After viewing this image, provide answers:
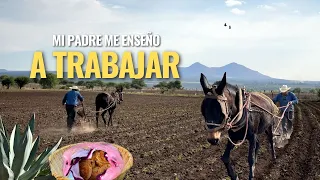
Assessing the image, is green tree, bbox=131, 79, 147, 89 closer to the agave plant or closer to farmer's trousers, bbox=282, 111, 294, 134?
farmer's trousers, bbox=282, 111, 294, 134

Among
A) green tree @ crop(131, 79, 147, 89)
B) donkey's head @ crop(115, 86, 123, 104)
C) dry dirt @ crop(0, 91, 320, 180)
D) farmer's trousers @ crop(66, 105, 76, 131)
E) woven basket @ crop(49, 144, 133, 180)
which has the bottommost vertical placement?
green tree @ crop(131, 79, 147, 89)

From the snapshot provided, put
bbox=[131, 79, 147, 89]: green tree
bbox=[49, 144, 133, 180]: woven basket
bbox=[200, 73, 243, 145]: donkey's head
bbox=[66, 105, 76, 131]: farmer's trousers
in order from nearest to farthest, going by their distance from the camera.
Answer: bbox=[49, 144, 133, 180]: woven basket
bbox=[200, 73, 243, 145]: donkey's head
bbox=[66, 105, 76, 131]: farmer's trousers
bbox=[131, 79, 147, 89]: green tree

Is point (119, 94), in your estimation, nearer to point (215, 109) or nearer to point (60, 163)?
point (215, 109)

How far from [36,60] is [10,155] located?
1811 centimetres

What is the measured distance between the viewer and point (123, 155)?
118 inches

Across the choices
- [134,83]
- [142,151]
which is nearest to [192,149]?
[142,151]

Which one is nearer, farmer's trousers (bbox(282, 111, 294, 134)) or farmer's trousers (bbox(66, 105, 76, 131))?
farmer's trousers (bbox(282, 111, 294, 134))

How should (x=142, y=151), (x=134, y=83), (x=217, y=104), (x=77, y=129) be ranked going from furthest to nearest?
(x=134, y=83) < (x=77, y=129) < (x=142, y=151) < (x=217, y=104)

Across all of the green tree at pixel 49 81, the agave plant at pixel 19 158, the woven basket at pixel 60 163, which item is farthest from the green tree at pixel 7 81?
the woven basket at pixel 60 163

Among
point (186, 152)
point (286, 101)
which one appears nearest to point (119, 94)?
point (186, 152)

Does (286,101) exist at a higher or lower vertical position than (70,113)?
higher

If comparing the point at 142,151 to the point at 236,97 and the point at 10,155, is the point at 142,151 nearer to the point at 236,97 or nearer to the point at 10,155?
the point at 236,97

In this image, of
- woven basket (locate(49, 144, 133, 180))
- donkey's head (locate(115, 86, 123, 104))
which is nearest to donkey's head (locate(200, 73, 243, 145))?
woven basket (locate(49, 144, 133, 180))

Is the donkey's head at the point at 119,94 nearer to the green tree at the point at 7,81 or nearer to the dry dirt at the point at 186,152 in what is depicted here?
the dry dirt at the point at 186,152
